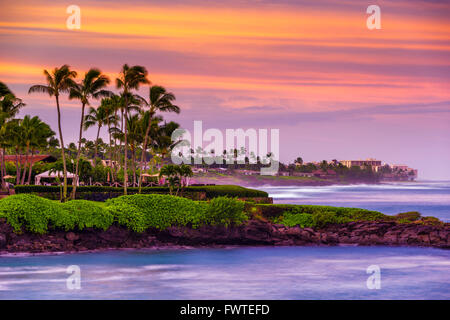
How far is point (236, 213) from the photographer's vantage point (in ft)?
146

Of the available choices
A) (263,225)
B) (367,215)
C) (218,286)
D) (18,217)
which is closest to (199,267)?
(218,286)

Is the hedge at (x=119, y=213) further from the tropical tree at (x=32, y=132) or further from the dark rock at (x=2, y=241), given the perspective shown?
the tropical tree at (x=32, y=132)

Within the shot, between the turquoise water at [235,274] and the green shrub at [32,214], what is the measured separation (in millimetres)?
2006

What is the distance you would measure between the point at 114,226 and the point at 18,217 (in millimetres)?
6148

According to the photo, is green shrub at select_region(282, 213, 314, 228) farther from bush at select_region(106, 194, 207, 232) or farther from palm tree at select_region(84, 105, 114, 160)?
palm tree at select_region(84, 105, 114, 160)

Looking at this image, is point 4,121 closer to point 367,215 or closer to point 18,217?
point 18,217

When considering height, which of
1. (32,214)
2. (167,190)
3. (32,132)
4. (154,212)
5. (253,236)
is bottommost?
(253,236)

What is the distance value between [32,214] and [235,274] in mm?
12991

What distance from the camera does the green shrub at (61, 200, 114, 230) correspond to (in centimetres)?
4028

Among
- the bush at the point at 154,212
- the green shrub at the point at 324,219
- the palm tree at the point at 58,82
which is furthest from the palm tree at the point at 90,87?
the green shrub at the point at 324,219

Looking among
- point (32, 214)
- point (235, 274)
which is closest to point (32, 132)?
point (32, 214)

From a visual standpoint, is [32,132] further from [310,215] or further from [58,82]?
[310,215]

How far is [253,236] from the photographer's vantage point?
1767 inches

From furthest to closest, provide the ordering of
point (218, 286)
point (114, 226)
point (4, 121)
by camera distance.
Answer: point (4, 121), point (114, 226), point (218, 286)
